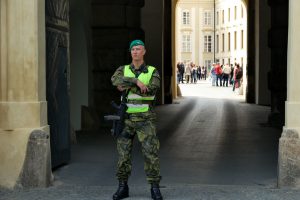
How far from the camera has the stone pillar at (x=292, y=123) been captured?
817 centimetres

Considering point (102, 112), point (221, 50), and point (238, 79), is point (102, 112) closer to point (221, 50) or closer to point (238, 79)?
point (238, 79)

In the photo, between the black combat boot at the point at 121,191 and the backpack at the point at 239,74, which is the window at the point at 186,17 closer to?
the backpack at the point at 239,74

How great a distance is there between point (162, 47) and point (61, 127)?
16.4 meters

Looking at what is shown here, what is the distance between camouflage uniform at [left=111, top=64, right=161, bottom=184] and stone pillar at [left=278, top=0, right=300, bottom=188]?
173 cm

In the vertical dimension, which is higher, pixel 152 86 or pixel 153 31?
pixel 153 31

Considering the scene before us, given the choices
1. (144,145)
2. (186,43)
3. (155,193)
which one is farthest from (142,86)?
(186,43)

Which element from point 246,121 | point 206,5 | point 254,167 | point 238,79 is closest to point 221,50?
point 206,5

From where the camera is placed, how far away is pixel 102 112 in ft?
52.2

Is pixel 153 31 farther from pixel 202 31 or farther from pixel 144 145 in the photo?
pixel 202 31

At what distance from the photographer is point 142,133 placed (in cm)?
739

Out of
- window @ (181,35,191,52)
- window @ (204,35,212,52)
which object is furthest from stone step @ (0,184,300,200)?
window @ (181,35,191,52)

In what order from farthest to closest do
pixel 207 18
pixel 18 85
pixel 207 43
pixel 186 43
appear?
pixel 186 43 → pixel 207 43 → pixel 207 18 → pixel 18 85

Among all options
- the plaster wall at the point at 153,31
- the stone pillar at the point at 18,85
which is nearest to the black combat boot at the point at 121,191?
the stone pillar at the point at 18,85

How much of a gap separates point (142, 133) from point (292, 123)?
2.07m
